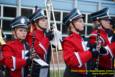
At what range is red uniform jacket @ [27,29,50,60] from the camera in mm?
7266

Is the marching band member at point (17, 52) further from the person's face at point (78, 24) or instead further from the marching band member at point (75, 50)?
the person's face at point (78, 24)

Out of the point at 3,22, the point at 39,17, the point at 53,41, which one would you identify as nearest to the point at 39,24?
the point at 39,17

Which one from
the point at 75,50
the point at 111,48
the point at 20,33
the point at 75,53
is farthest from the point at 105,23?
the point at 20,33

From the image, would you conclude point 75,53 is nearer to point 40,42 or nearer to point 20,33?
point 20,33

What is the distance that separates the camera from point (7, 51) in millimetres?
6539

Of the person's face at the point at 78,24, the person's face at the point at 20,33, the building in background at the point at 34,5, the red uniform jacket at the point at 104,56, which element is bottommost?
the red uniform jacket at the point at 104,56

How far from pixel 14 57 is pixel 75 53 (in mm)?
927

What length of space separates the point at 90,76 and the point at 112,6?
55.0 ft

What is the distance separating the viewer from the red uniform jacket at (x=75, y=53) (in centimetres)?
628

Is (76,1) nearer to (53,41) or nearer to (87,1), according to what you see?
(87,1)

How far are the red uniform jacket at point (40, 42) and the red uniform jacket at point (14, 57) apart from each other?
56 cm

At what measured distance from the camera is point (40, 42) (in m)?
7.42

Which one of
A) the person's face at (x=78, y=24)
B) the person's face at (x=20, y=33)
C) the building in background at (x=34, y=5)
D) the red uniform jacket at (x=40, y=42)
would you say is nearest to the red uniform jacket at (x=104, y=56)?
the person's face at (x=78, y=24)

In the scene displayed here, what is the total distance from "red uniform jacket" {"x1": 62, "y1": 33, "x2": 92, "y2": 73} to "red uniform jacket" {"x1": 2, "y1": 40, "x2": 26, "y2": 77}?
0.67m
